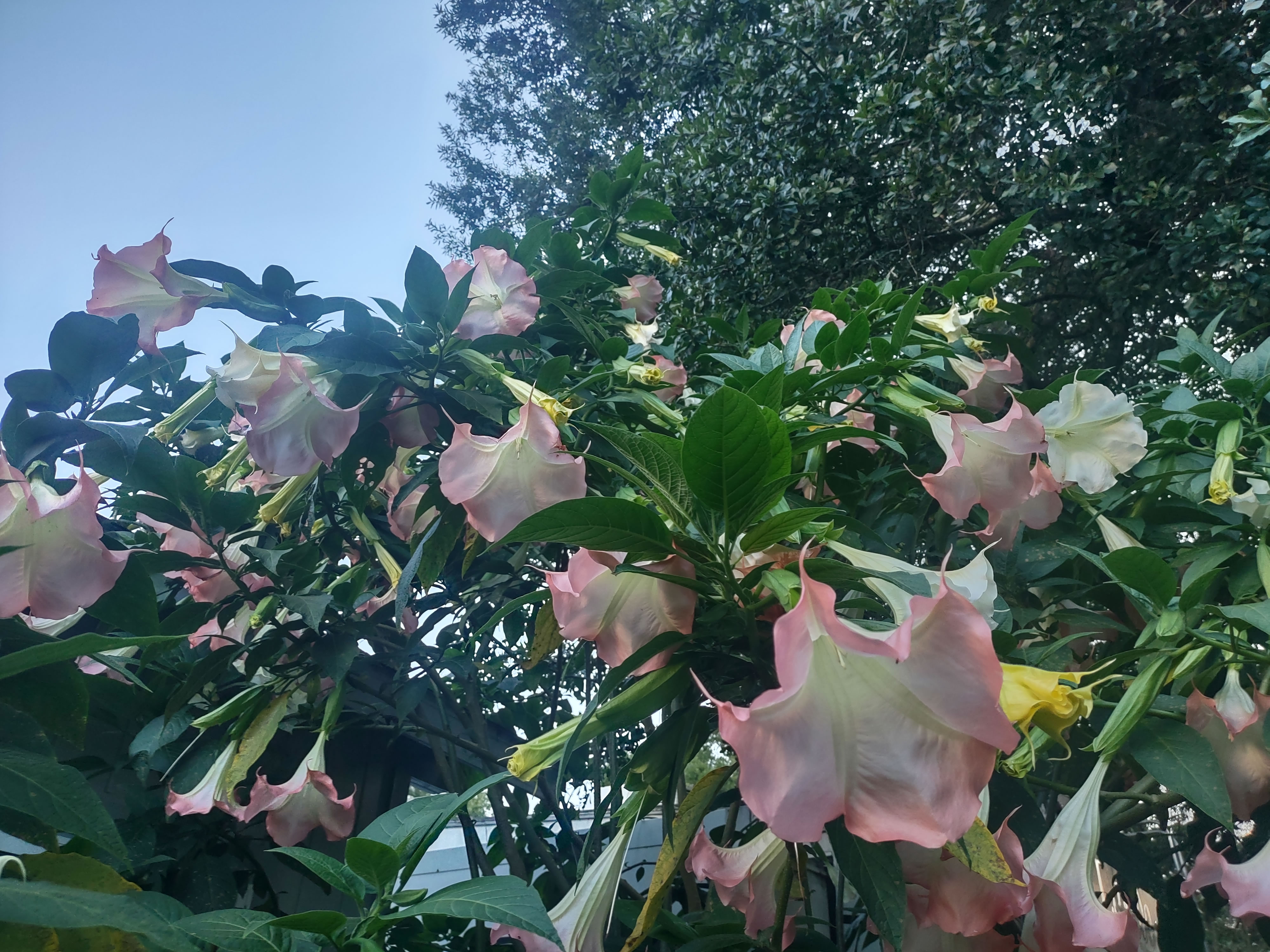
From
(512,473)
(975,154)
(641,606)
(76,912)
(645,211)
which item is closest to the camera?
(76,912)

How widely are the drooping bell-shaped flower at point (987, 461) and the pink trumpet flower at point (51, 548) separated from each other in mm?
836

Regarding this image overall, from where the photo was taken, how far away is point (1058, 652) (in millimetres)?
991

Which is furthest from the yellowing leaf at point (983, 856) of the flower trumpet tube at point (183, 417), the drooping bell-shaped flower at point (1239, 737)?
the flower trumpet tube at point (183, 417)

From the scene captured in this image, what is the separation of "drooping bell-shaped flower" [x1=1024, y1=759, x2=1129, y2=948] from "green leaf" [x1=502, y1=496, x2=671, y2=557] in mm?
466

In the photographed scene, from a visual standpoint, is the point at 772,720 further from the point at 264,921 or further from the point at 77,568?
the point at 77,568

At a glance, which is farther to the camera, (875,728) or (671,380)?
(671,380)

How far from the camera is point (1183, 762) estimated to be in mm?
701

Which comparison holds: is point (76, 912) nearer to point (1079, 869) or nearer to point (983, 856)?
point (983, 856)

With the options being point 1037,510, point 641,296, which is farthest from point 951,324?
point 641,296

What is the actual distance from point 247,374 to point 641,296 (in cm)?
95

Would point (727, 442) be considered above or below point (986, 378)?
above

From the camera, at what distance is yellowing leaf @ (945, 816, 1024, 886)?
0.53m

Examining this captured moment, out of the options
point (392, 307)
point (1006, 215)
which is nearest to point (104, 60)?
point (392, 307)

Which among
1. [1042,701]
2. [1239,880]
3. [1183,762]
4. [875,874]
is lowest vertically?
[1239,880]
